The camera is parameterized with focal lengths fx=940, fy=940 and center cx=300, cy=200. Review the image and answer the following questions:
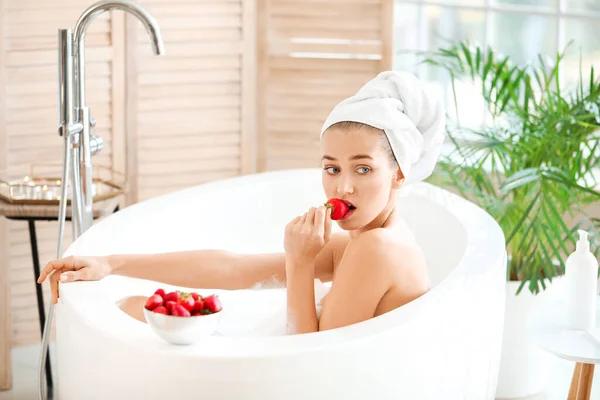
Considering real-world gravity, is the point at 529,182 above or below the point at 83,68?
below

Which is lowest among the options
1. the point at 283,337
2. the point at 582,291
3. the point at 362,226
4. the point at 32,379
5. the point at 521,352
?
Result: the point at 32,379

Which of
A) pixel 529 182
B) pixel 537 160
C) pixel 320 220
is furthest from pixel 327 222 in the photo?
pixel 537 160

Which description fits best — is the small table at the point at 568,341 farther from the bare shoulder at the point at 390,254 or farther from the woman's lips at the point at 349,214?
the woman's lips at the point at 349,214

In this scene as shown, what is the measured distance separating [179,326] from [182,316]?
0.06 feet

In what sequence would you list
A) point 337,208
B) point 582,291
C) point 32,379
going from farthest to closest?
point 32,379
point 582,291
point 337,208

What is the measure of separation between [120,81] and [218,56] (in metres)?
0.41

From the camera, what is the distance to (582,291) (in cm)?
242

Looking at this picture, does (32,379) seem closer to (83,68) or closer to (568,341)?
(83,68)

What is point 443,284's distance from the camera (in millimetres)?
2010

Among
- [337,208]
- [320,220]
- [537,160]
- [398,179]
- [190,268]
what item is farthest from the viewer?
[537,160]

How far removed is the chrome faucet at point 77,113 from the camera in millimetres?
2400

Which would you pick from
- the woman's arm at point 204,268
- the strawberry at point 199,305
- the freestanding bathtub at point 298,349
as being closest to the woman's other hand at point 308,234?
the freestanding bathtub at point 298,349

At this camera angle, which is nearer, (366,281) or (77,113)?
(366,281)

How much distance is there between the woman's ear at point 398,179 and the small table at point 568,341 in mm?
598
